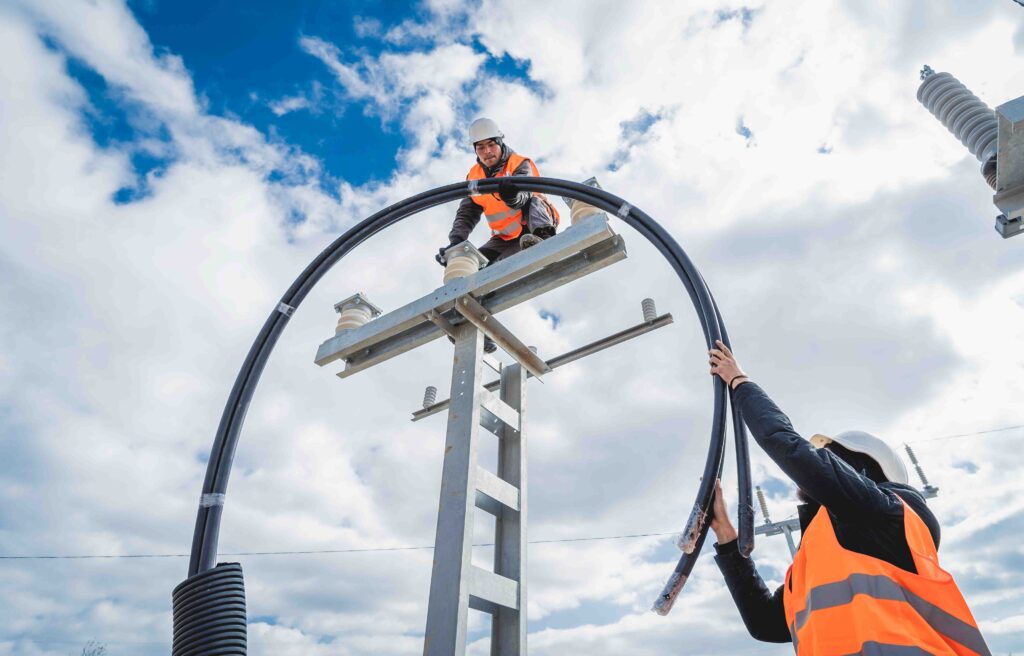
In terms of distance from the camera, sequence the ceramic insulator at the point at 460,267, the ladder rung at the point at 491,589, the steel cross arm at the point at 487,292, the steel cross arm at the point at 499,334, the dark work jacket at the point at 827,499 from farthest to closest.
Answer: the ceramic insulator at the point at 460,267 < the steel cross arm at the point at 499,334 < the steel cross arm at the point at 487,292 < the ladder rung at the point at 491,589 < the dark work jacket at the point at 827,499

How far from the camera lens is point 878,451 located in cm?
216

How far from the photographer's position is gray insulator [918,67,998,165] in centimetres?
307

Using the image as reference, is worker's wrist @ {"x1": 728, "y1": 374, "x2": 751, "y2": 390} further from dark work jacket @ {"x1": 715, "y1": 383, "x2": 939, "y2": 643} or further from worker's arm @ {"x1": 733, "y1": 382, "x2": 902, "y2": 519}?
worker's arm @ {"x1": 733, "y1": 382, "x2": 902, "y2": 519}

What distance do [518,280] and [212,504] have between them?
6.50ft

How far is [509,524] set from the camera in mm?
3330

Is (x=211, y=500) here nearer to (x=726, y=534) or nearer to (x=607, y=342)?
(x=726, y=534)

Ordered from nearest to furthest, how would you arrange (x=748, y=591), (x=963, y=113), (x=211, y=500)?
(x=748, y=591) < (x=211, y=500) < (x=963, y=113)

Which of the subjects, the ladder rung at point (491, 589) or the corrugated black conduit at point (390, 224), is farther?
the ladder rung at point (491, 589)

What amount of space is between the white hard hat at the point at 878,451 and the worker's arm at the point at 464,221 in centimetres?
297

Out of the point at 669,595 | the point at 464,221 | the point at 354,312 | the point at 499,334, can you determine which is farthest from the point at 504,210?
the point at 669,595

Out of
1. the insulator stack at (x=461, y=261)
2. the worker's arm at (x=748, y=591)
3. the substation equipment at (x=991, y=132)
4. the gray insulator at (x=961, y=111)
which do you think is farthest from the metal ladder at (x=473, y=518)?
the gray insulator at (x=961, y=111)

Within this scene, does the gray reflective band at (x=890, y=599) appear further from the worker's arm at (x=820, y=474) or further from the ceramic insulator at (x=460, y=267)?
the ceramic insulator at (x=460, y=267)

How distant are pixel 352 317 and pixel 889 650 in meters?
3.37

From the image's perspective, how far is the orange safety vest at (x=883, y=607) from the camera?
4.78 feet
